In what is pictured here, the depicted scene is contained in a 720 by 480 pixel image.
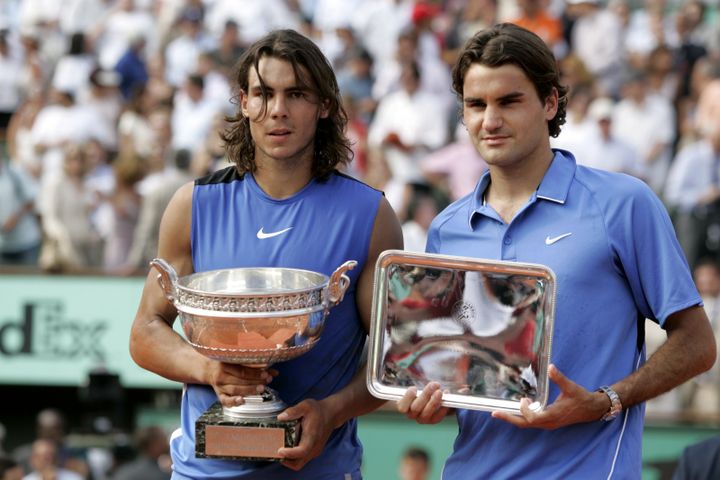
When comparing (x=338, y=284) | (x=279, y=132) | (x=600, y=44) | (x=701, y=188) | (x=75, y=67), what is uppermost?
(x=600, y=44)

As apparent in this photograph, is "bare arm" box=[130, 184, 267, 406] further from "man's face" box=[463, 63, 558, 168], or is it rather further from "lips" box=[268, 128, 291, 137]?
"man's face" box=[463, 63, 558, 168]

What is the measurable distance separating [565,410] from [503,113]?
0.76 meters

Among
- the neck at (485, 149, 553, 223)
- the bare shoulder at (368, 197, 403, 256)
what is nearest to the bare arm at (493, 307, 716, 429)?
the neck at (485, 149, 553, 223)

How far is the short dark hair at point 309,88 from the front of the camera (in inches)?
139

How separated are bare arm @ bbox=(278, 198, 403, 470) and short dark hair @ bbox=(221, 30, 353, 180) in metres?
0.21

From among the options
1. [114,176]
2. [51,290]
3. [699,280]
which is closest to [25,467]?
[51,290]

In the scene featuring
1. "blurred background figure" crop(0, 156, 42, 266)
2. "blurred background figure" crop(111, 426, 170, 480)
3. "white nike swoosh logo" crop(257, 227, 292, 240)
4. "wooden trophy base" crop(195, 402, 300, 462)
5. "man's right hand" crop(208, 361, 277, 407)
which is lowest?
"blurred background figure" crop(111, 426, 170, 480)

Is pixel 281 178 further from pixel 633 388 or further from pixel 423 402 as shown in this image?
pixel 633 388

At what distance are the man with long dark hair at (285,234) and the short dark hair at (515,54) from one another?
48 centimetres

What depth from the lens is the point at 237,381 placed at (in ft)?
11.0

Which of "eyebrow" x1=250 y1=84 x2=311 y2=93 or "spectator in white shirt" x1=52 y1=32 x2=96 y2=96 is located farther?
"spectator in white shirt" x1=52 y1=32 x2=96 y2=96

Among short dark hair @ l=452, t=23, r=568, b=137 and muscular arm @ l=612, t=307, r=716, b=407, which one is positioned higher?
short dark hair @ l=452, t=23, r=568, b=137

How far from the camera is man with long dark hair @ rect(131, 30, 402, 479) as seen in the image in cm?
353

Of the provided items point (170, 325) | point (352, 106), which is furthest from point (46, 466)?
point (170, 325)
